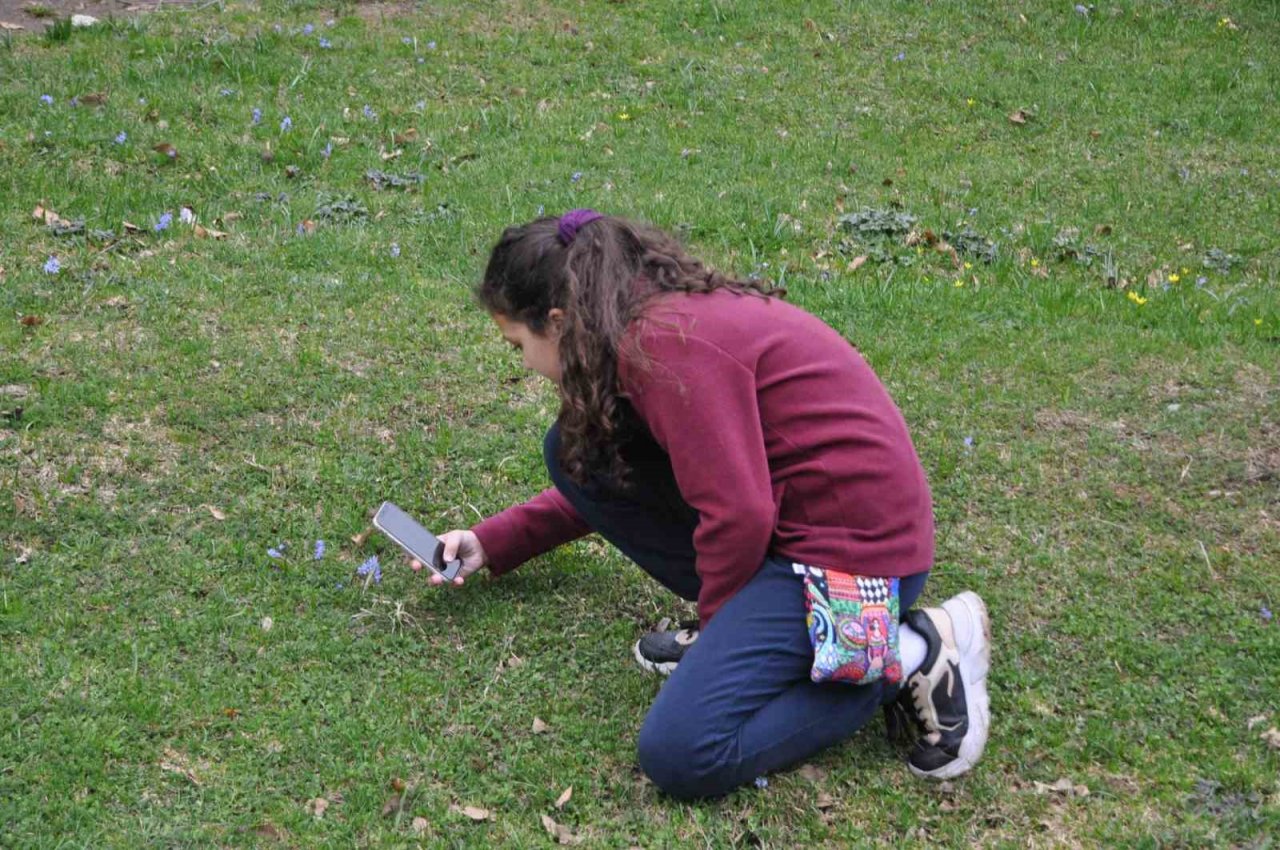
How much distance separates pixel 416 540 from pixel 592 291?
0.99 m

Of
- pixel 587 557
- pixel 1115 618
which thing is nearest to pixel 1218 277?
pixel 1115 618

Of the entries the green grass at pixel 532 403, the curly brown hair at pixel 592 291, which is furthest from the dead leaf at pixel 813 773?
the curly brown hair at pixel 592 291

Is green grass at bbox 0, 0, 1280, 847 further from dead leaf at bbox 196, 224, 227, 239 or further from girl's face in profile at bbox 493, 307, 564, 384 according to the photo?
girl's face in profile at bbox 493, 307, 564, 384

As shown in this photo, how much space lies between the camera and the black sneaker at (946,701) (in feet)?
9.83

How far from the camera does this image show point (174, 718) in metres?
3.11

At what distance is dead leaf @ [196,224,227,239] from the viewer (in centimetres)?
546

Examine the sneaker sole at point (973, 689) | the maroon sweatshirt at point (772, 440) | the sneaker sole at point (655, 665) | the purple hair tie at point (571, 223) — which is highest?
the purple hair tie at point (571, 223)

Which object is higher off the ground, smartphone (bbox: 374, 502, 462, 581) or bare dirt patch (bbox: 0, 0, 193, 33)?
smartphone (bbox: 374, 502, 462, 581)

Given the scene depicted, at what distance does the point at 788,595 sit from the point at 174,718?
1.45 meters

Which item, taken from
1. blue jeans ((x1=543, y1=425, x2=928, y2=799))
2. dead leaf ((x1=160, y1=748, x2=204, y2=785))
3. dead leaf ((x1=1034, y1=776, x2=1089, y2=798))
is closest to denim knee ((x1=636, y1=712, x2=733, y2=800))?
blue jeans ((x1=543, y1=425, x2=928, y2=799))

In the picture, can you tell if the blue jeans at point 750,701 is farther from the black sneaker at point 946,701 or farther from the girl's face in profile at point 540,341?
the girl's face in profile at point 540,341

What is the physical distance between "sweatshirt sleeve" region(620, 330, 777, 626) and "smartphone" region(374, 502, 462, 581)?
0.91 m

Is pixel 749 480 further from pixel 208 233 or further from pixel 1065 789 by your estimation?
pixel 208 233

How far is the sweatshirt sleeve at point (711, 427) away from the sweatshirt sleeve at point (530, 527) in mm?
768
